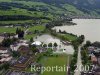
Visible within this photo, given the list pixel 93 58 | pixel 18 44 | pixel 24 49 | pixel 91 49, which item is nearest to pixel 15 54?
pixel 24 49

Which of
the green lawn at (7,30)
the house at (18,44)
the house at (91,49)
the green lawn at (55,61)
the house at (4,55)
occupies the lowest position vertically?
the green lawn at (55,61)

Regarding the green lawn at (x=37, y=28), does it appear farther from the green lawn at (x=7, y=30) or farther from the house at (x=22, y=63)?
the house at (x=22, y=63)

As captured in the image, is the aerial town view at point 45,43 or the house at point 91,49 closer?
the aerial town view at point 45,43

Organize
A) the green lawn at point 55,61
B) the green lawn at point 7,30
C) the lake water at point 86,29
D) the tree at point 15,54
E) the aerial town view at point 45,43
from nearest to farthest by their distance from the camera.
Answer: the aerial town view at point 45,43 < the green lawn at point 55,61 < the tree at point 15,54 < the lake water at point 86,29 < the green lawn at point 7,30

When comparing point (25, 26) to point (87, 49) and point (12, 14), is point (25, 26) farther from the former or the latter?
point (87, 49)

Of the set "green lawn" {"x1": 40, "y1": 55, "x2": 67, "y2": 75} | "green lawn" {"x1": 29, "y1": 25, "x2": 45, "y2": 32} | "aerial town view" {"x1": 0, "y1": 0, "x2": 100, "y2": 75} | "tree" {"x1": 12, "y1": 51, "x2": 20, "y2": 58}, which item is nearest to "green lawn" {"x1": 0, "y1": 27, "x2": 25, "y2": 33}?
"aerial town view" {"x1": 0, "y1": 0, "x2": 100, "y2": 75}

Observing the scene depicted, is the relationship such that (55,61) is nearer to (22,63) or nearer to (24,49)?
(22,63)

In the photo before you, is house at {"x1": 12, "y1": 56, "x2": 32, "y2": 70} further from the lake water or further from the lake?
the lake water

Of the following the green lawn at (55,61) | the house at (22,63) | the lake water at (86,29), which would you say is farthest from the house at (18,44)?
the lake water at (86,29)
